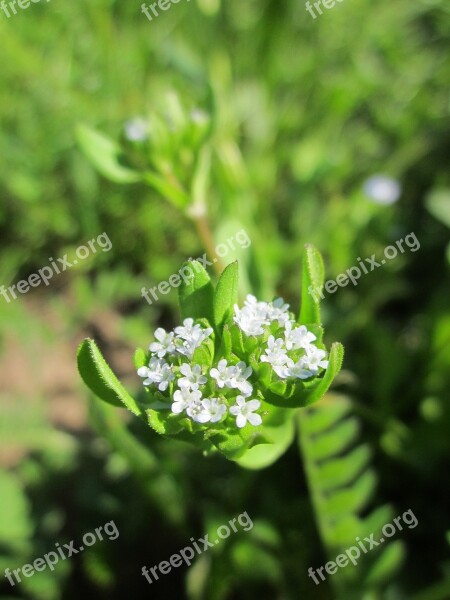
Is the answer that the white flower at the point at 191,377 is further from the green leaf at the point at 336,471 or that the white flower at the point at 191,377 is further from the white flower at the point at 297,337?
the green leaf at the point at 336,471

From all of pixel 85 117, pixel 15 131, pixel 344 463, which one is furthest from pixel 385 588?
pixel 15 131

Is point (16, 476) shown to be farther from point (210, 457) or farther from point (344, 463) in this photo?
point (344, 463)

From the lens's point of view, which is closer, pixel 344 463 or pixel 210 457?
pixel 344 463

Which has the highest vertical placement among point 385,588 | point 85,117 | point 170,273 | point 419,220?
point 85,117

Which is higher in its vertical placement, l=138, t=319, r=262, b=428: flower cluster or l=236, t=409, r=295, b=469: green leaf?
l=138, t=319, r=262, b=428: flower cluster

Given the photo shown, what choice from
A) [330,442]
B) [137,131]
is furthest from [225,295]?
[137,131]

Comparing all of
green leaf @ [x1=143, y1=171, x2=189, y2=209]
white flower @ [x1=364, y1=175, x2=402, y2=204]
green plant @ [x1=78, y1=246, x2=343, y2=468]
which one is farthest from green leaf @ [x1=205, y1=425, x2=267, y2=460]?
white flower @ [x1=364, y1=175, x2=402, y2=204]

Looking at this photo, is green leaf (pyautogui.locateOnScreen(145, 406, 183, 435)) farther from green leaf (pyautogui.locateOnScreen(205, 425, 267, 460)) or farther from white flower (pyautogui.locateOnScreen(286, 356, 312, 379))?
white flower (pyautogui.locateOnScreen(286, 356, 312, 379))
